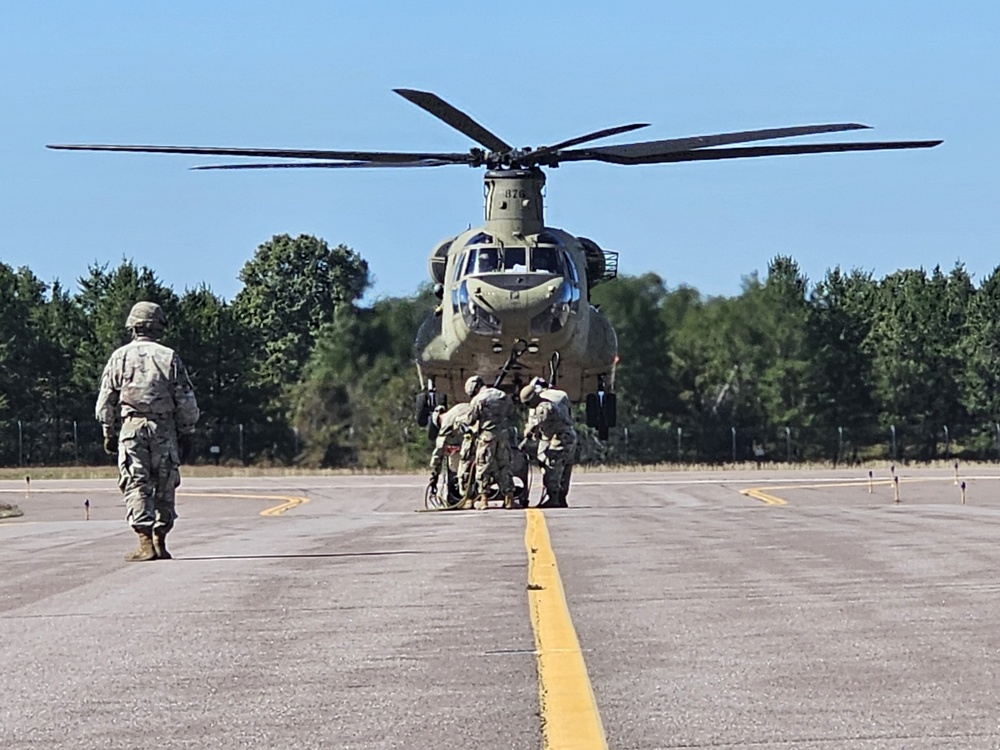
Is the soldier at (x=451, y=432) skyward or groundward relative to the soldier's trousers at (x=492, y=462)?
skyward

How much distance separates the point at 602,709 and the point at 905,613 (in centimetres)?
279

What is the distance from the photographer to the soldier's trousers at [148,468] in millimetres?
12938

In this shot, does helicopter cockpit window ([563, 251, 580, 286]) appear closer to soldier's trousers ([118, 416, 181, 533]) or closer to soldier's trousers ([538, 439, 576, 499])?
soldier's trousers ([538, 439, 576, 499])

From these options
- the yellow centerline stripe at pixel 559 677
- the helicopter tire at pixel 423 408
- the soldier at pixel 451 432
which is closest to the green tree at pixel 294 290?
the helicopter tire at pixel 423 408

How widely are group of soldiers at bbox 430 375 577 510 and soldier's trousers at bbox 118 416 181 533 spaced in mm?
10607

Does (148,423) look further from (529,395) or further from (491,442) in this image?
(529,395)

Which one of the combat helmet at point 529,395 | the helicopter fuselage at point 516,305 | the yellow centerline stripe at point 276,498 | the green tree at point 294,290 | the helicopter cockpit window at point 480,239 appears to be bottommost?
the yellow centerline stripe at point 276,498

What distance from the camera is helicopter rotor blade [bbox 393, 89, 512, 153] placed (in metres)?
27.6

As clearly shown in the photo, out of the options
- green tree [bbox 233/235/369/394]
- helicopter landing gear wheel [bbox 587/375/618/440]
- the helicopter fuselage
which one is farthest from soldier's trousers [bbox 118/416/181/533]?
green tree [bbox 233/235/369/394]

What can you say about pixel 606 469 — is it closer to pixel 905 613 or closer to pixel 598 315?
pixel 598 315

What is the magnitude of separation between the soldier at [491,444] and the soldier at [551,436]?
86 centimetres

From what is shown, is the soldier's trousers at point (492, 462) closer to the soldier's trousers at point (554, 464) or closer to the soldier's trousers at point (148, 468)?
the soldier's trousers at point (554, 464)

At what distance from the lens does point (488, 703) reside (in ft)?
19.4

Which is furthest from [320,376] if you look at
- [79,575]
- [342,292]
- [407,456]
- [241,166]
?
[79,575]
